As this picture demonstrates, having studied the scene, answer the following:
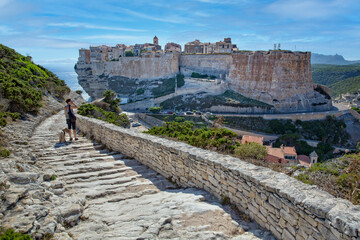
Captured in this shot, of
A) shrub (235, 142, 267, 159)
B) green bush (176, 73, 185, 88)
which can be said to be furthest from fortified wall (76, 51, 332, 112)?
shrub (235, 142, 267, 159)

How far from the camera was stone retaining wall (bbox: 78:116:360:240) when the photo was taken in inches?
81.0

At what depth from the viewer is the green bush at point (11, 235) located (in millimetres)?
1966

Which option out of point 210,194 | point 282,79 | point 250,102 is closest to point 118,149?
point 210,194

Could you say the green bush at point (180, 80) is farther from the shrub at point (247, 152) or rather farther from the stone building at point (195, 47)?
the shrub at point (247, 152)

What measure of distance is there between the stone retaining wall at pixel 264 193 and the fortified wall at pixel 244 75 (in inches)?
1254

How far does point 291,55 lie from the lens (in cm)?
3328

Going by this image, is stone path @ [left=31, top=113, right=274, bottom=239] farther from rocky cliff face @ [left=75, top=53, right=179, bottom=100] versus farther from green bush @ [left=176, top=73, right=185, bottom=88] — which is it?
rocky cliff face @ [left=75, top=53, right=179, bottom=100]

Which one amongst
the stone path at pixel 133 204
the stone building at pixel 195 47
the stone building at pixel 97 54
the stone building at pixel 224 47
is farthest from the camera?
the stone building at pixel 97 54

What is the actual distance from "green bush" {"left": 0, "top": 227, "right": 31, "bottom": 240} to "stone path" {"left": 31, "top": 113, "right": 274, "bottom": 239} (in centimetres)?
56

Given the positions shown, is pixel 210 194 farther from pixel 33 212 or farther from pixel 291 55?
pixel 291 55

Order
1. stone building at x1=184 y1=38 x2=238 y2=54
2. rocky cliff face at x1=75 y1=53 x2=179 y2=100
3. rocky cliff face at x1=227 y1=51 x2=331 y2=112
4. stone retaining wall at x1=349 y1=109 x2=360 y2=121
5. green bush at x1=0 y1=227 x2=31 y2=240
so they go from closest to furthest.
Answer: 1. green bush at x1=0 y1=227 x2=31 y2=240
2. stone retaining wall at x1=349 y1=109 x2=360 y2=121
3. rocky cliff face at x1=227 y1=51 x2=331 y2=112
4. rocky cliff face at x1=75 y1=53 x2=179 y2=100
5. stone building at x1=184 y1=38 x2=238 y2=54

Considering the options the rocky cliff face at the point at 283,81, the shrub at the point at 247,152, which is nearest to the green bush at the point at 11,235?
the shrub at the point at 247,152

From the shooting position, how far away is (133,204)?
132 inches

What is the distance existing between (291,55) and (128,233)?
36067mm
